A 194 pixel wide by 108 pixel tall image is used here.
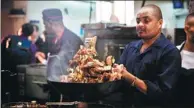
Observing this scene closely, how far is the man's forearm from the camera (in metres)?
1.32

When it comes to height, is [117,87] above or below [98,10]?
below

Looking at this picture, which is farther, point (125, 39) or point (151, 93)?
point (125, 39)

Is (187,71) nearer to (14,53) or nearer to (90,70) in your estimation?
(90,70)

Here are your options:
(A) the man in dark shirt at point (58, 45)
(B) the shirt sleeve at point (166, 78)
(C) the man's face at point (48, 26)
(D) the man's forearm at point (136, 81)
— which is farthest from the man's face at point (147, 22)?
(C) the man's face at point (48, 26)

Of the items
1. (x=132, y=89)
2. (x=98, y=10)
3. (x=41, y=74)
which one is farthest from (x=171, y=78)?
(x=98, y=10)

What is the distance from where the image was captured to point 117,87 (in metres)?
1.37

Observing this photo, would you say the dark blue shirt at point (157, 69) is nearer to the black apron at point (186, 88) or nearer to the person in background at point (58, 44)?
the black apron at point (186, 88)

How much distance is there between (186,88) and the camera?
150cm

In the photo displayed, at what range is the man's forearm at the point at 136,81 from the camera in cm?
132

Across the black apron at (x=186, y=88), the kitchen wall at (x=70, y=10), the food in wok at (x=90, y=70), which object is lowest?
the black apron at (x=186, y=88)

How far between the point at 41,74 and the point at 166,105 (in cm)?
107

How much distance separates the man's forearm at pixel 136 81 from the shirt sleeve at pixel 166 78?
0.06 feet

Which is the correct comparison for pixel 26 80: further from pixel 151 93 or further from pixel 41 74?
pixel 151 93

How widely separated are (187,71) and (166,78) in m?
0.18
